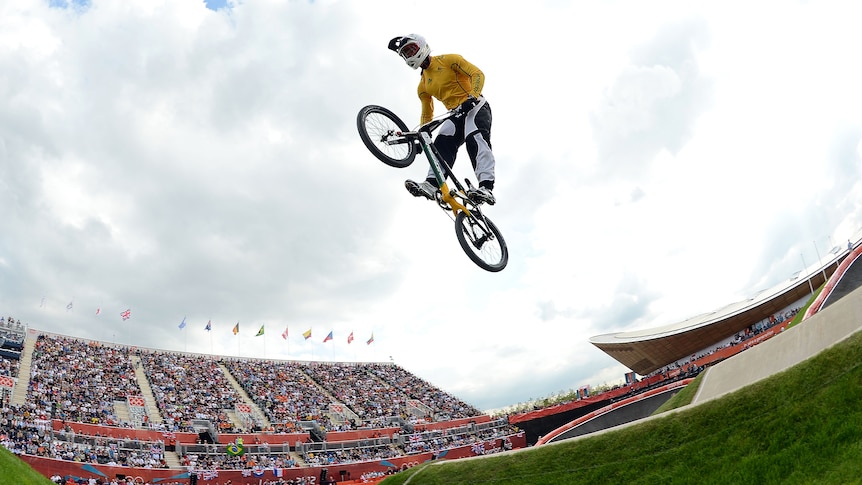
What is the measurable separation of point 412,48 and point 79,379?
37.6m

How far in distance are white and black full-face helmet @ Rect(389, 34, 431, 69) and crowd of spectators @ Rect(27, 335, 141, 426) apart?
103 ft

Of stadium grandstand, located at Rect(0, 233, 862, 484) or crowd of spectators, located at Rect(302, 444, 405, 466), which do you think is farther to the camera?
crowd of spectators, located at Rect(302, 444, 405, 466)

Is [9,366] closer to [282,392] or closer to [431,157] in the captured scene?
[282,392]

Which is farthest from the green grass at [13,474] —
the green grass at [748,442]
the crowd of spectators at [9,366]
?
the crowd of spectators at [9,366]

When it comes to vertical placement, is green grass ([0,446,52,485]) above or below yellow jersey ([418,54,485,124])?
below

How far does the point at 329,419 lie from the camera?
44.9m

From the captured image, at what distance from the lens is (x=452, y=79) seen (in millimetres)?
→ 12016

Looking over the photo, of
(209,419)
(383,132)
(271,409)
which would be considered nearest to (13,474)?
(383,132)

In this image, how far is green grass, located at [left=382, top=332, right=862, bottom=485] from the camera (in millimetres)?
9734

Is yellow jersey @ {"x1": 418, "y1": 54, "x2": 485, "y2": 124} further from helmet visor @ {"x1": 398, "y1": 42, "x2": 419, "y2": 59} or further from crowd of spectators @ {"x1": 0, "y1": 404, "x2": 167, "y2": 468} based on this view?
crowd of spectators @ {"x1": 0, "y1": 404, "x2": 167, "y2": 468}

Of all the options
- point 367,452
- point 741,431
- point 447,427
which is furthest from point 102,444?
point 741,431

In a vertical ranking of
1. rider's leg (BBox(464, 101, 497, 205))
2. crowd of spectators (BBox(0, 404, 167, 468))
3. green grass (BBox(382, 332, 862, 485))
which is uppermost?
rider's leg (BBox(464, 101, 497, 205))

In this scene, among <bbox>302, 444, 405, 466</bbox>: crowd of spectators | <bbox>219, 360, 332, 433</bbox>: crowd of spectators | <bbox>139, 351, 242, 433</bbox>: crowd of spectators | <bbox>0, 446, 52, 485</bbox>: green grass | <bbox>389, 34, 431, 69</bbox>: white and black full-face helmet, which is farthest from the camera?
<bbox>219, 360, 332, 433</bbox>: crowd of spectators

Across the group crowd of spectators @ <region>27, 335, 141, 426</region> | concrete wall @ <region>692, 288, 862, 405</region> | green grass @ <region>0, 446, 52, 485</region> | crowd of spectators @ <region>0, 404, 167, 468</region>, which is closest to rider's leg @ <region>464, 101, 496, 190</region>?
concrete wall @ <region>692, 288, 862, 405</region>
